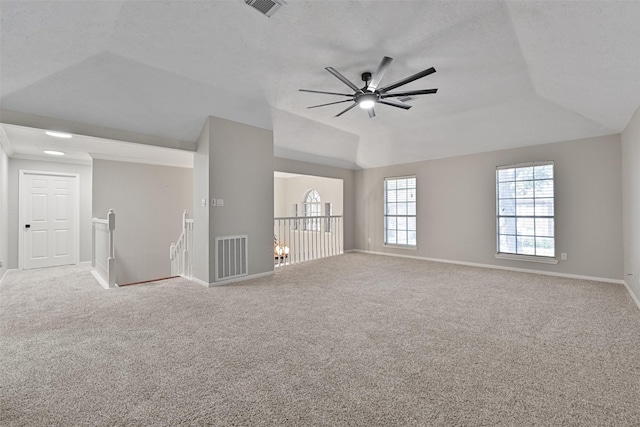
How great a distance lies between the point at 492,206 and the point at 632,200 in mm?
2099

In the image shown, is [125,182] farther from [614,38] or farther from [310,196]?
[614,38]

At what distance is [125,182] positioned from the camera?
21.1ft

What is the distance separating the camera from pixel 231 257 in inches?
185

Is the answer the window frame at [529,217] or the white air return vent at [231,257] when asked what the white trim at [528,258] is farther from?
the white air return vent at [231,257]

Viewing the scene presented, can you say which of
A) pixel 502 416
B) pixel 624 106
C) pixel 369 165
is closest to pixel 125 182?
pixel 369 165

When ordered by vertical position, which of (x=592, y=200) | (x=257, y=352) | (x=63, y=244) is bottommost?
(x=257, y=352)

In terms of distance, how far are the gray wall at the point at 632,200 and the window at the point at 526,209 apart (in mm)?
939

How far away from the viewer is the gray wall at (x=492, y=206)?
15.2ft

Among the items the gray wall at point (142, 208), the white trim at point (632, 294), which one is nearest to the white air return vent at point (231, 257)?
the gray wall at point (142, 208)

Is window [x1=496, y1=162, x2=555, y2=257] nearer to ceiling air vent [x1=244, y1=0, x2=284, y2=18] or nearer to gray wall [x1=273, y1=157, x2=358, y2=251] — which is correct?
gray wall [x1=273, y1=157, x2=358, y2=251]

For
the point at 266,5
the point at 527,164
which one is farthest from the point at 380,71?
the point at 527,164

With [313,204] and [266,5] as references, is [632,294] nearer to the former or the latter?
[266,5]

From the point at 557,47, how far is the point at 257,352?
3.93m

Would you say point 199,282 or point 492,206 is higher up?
point 492,206
